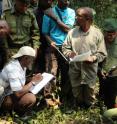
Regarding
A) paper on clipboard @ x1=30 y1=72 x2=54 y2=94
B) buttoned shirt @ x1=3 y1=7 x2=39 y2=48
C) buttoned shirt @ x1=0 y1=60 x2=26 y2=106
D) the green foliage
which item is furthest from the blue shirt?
the green foliage

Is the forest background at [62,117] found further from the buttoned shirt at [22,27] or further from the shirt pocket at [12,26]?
the shirt pocket at [12,26]

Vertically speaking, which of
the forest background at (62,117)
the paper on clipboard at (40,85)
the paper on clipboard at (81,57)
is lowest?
the forest background at (62,117)

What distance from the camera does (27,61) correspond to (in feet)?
20.2

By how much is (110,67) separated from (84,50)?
56cm

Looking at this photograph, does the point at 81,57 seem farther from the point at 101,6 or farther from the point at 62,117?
the point at 101,6

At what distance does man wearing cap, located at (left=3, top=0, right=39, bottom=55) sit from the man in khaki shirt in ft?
2.07

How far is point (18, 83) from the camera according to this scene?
20.2ft

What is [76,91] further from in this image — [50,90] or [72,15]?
[72,15]

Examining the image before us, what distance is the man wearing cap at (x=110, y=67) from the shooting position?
21.8ft

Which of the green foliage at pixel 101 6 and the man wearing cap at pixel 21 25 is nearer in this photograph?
the man wearing cap at pixel 21 25

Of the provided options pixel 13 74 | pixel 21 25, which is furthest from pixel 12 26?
pixel 13 74

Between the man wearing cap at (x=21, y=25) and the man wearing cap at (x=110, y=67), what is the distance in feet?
3.94

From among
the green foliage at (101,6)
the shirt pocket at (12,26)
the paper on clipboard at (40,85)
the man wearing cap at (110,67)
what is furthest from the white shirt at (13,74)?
the green foliage at (101,6)

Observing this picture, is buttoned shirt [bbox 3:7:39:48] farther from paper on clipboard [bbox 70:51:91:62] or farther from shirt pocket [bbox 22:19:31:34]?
paper on clipboard [bbox 70:51:91:62]
